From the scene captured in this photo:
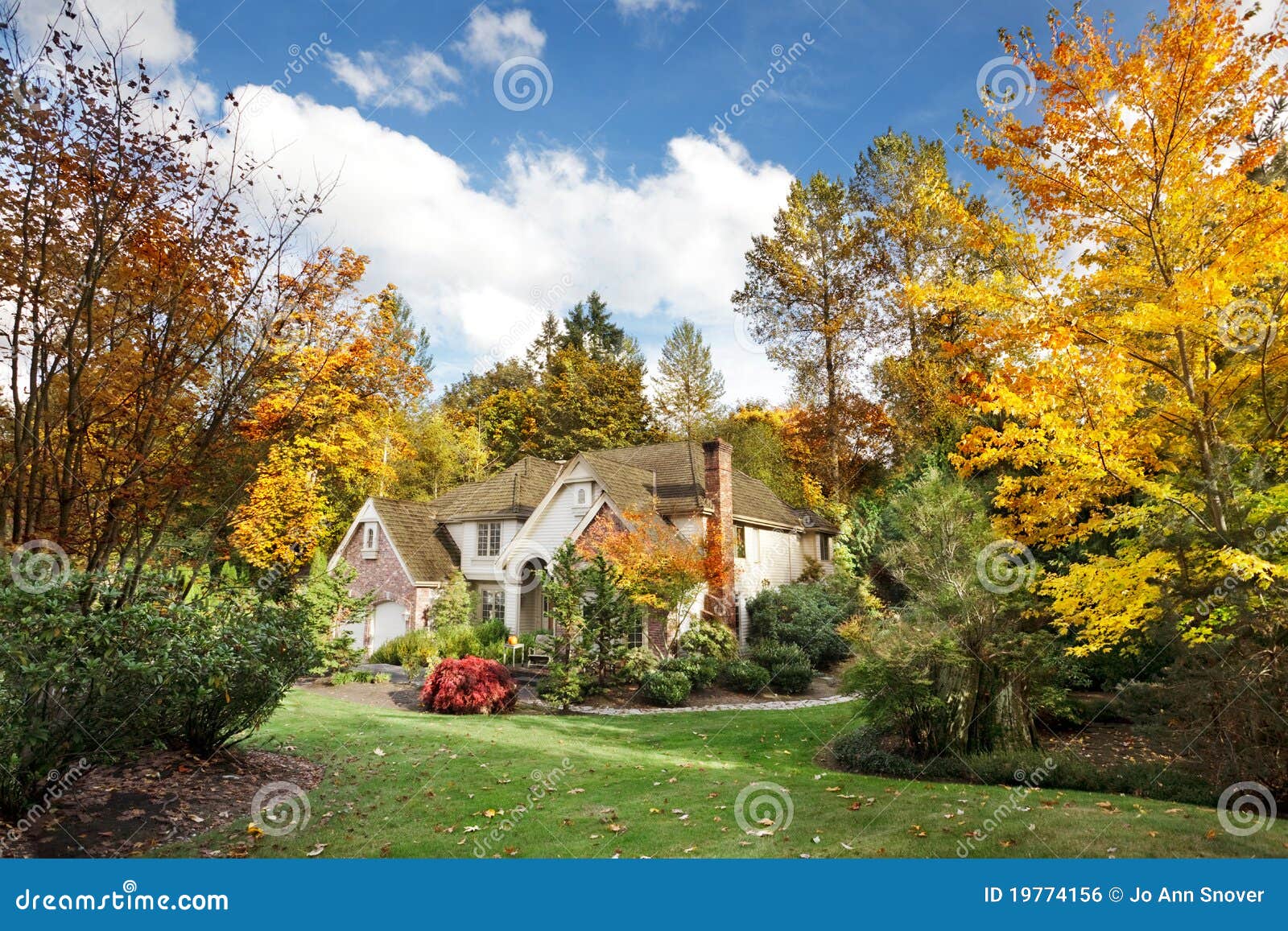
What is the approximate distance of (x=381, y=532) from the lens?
2508 cm

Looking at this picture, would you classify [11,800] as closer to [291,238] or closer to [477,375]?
[291,238]

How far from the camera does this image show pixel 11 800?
523 cm

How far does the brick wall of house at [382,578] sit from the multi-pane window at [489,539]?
2.84 meters

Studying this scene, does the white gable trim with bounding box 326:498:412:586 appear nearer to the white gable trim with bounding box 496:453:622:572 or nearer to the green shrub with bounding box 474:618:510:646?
the white gable trim with bounding box 496:453:622:572

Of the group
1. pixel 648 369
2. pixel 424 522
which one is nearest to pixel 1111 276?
pixel 424 522

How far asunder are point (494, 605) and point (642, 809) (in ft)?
61.5

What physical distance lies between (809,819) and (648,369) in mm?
35849

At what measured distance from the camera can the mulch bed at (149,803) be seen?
5.21 m

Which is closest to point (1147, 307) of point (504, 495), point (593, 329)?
point (504, 495)

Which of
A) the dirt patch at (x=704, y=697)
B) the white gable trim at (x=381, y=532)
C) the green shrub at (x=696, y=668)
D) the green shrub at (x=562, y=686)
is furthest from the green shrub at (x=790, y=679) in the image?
the white gable trim at (x=381, y=532)

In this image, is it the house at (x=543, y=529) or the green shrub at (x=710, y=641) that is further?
the house at (x=543, y=529)

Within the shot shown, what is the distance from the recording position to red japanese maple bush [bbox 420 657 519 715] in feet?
47.1

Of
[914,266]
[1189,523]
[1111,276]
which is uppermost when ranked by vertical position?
[914,266]

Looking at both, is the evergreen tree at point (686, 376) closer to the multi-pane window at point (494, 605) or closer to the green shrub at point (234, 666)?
the multi-pane window at point (494, 605)
